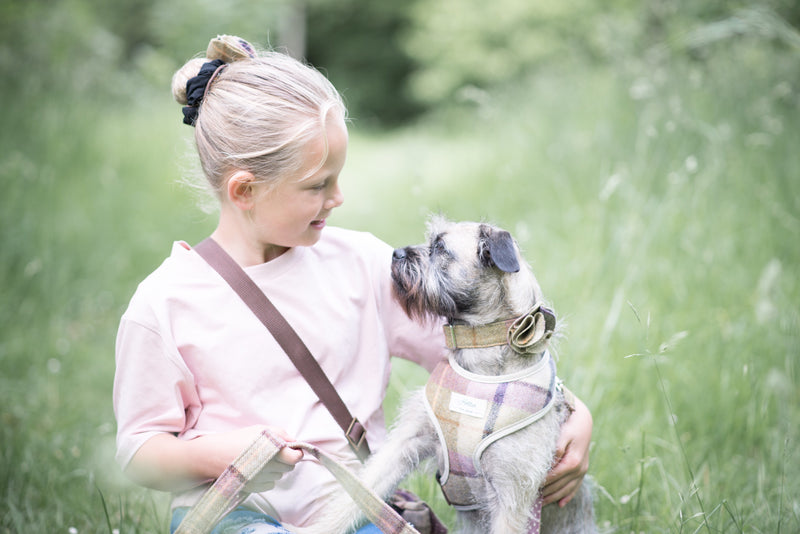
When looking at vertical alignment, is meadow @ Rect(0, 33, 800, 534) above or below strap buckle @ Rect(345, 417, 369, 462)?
below

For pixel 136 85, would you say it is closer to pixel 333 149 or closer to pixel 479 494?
pixel 333 149

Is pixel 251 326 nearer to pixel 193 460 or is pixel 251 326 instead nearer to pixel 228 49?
pixel 193 460

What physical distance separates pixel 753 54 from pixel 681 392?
478 centimetres

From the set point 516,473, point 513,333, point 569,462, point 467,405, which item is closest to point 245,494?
point 467,405

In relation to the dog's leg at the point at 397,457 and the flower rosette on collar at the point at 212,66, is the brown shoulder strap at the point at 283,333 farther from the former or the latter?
the flower rosette on collar at the point at 212,66

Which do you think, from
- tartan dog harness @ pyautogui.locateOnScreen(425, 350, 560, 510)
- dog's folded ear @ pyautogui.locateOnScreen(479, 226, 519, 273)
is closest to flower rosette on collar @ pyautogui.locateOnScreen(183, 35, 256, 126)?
dog's folded ear @ pyautogui.locateOnScreen(479, 226, 519, 273)

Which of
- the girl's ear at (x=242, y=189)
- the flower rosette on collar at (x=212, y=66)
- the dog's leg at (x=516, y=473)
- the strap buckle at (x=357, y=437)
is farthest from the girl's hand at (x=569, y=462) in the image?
the flower rosette on collar at (x=212, y=66)

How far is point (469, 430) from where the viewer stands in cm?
225

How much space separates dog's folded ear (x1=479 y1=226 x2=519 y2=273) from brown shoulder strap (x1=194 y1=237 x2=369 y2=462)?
77 centimetres

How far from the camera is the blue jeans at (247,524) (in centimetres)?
221

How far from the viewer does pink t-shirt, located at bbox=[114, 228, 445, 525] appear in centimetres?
229

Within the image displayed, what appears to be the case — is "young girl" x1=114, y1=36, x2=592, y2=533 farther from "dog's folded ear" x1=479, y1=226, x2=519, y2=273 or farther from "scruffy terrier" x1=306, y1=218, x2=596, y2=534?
"dog's folded ear" x1=479, y1=226, x2=519, y2=273

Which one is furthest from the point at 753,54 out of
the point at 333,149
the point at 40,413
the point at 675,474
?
the point at 40,413

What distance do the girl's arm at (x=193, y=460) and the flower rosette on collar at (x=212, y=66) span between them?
3.97 feet
